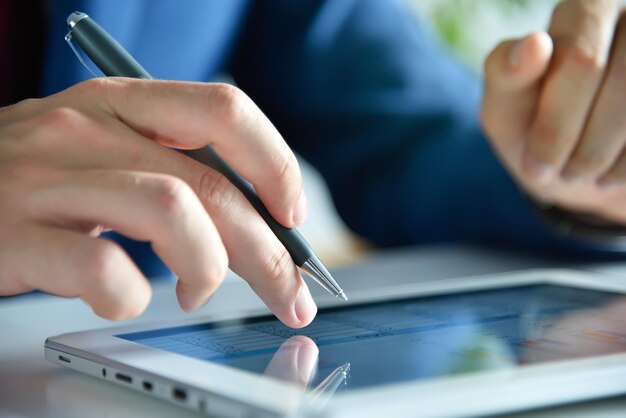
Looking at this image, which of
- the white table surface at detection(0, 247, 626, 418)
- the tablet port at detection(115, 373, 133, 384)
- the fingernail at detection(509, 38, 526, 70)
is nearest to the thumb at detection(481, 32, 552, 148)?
the fingernail at detection(509, 38, 526, 70)

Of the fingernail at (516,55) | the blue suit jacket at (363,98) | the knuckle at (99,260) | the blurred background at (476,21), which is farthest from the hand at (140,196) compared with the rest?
the blurred background at (476,21)

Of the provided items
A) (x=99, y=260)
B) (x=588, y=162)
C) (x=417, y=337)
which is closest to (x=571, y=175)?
(x=588, y=162)

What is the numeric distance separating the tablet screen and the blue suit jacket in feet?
1.09

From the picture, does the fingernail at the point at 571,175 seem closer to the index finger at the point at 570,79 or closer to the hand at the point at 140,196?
the index finger at the point at 570,79

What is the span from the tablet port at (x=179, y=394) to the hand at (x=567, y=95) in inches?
13.8

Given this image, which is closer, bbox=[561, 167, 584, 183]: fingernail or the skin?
the skin

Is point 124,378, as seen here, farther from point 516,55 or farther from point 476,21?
point 476,21

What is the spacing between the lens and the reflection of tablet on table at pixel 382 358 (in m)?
0.25

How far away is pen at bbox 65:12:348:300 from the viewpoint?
341 millimetres

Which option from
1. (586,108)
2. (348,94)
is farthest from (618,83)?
(348,94)

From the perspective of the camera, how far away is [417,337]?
1.12 ft

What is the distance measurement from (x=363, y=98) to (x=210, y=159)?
0.56 metres

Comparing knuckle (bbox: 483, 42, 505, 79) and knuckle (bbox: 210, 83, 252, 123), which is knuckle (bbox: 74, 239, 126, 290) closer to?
knuckle (bbox: 210, 83, 252, 123)

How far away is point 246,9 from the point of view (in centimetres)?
92
